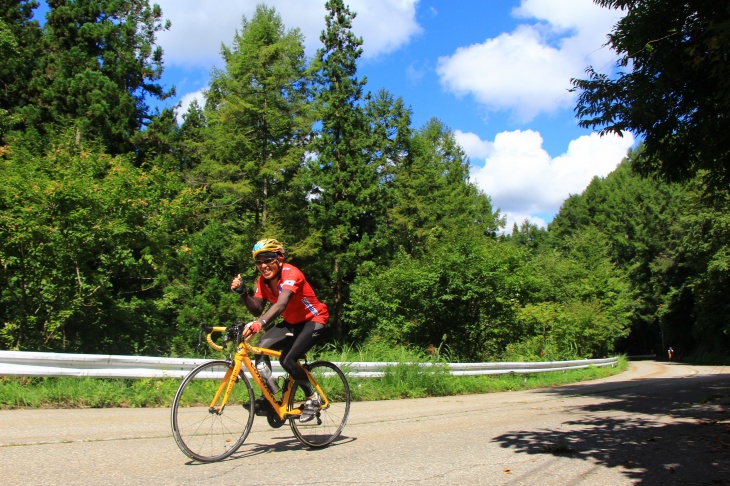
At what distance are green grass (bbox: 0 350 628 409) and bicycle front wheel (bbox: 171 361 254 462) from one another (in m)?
3.08

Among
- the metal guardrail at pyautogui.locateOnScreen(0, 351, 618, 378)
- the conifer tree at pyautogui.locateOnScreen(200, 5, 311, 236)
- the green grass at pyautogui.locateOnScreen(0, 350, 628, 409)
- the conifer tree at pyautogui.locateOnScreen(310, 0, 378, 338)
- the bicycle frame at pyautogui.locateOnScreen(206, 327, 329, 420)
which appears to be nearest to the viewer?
the bicycle frame at pyautogui.locateOnScreen(206, 327, 329, 420)

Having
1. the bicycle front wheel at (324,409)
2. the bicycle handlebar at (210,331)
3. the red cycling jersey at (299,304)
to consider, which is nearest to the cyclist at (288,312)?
the red cycling jersey at (299,304)

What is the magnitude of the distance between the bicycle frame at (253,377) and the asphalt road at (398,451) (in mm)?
415

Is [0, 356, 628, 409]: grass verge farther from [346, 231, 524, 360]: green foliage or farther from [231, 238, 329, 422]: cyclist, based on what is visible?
[346, 231, 524, 360]: green foliage

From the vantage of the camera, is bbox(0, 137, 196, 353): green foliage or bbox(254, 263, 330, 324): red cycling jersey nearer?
bbox(254, 263, 330, 324): red cycling jersey

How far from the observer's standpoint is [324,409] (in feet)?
18.3

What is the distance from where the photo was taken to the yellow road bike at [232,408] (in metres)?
4.55

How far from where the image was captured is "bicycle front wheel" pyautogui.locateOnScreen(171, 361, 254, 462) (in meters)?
4.49

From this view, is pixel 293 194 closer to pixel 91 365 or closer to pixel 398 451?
pixel 91 365

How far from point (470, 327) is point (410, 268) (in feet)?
12.3

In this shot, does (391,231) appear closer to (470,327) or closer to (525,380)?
(470,327)

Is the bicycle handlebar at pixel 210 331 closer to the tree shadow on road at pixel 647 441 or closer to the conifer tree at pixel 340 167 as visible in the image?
the tree shadow on road at pixel 647 441

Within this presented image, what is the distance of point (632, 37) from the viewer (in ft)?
26.4

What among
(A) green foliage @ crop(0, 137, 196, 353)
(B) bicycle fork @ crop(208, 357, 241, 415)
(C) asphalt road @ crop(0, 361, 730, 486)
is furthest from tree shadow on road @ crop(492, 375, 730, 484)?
(A) green foliage @ crop(0, 137, 196, 353)
